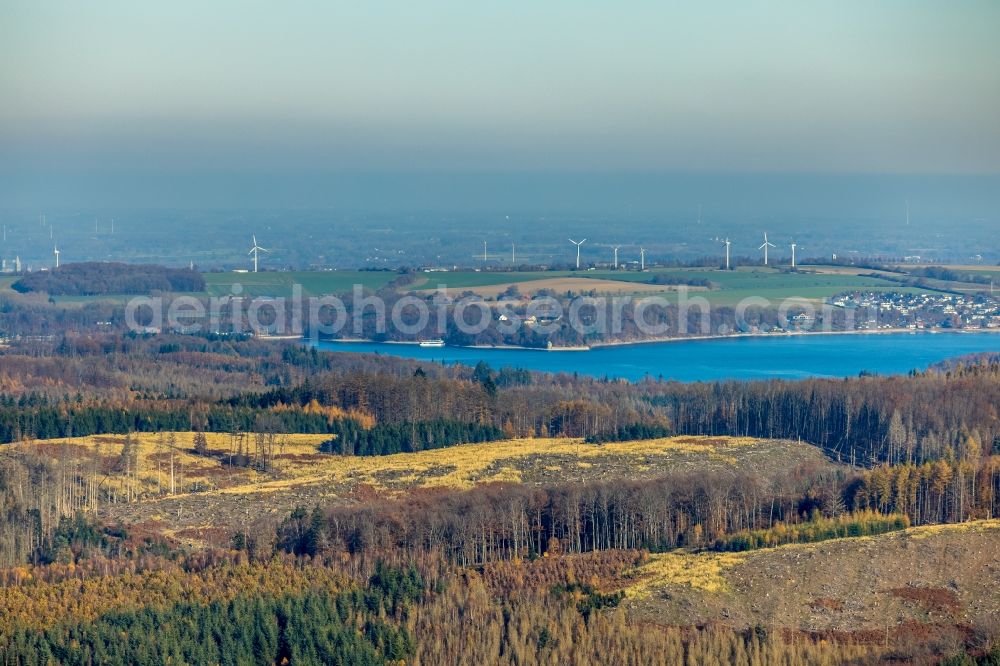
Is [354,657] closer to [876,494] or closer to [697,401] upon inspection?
[876,494]

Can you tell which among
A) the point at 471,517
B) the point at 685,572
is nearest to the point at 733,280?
the point at 471,517

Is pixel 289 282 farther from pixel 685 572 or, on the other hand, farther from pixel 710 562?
pixel 685 572

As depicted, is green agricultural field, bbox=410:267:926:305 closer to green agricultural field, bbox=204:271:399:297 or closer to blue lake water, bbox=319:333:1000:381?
green agricultural field, bbox=204:271:399:297

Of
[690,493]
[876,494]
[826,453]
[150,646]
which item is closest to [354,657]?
[150,646]

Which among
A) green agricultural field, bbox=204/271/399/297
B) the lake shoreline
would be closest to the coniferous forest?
the lake shoreline

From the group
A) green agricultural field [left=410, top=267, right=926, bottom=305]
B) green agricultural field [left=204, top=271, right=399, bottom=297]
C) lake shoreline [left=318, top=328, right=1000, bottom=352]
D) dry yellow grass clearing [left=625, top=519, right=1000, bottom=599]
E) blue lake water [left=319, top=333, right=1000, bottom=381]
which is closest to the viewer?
dry yellow grass clearing [left=625, top=519, right=1000, bottom=599]

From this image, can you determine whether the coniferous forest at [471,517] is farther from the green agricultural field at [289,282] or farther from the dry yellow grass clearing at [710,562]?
the green agricultural field at [289,282]
